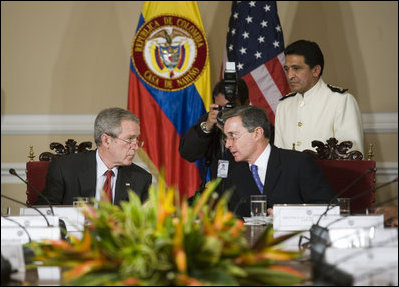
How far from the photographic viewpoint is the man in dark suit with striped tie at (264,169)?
343cm

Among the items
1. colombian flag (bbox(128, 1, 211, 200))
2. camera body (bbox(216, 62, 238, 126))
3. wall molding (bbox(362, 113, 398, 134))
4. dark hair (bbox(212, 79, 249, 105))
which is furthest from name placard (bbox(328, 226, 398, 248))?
wall molding (bbox(362, 113, 398, 134))

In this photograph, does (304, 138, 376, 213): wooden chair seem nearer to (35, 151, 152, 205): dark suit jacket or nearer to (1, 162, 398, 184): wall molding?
(35, 151, 152, 205): dark suit jacket

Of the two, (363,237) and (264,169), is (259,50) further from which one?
(363,237)

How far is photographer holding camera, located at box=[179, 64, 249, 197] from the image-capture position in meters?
3.86

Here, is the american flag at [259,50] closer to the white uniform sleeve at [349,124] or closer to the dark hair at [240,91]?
the dark hair at [240,91]

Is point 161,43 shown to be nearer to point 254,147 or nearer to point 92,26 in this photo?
point 92,26

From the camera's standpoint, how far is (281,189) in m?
3.45

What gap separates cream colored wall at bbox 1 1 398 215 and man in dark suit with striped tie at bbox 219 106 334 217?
1874mm

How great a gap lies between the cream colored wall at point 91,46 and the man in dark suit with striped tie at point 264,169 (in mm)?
1874

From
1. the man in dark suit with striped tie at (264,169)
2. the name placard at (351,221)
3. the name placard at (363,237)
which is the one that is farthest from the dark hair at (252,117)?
the name placard at (363,237)

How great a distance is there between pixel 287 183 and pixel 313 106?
2.79 feet

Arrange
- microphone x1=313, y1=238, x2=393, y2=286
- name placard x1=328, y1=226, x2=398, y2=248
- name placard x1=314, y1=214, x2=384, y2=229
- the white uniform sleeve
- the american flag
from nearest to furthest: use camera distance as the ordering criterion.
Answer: microphone x1=313, y1=238, x2=393, y2=286, name placard x1=328, y1=226, x2=398, y2=248, name placard x1=314, y1=214, x2=384, y2=229, the white uniform sleeve, the american flag

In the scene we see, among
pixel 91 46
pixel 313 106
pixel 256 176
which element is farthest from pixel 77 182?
pixel 91 46

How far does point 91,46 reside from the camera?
5324 millimetres
